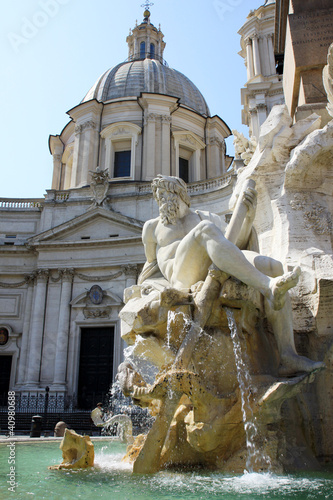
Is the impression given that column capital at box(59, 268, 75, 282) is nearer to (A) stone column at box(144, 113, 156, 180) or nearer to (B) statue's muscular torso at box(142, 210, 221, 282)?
(A) stone column at box(144, 113, 156, 180)

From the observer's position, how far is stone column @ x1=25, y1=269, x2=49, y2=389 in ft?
74.6

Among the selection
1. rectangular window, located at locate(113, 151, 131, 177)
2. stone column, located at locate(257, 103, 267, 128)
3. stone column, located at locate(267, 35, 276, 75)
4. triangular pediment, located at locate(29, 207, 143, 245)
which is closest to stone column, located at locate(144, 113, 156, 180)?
rectangular window, located at locate(113, 151, 131, 177)

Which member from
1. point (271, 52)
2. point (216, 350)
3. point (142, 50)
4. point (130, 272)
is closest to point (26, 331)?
point (130, 272)

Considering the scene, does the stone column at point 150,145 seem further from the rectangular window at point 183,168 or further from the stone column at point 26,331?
the stone column at point 26,331

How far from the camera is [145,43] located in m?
40.8

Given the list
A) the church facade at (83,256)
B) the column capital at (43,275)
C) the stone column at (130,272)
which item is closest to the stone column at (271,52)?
the church facade at (83,256)

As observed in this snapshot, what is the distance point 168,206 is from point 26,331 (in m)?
21.3

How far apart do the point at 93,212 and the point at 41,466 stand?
2075cm

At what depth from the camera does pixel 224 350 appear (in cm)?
413

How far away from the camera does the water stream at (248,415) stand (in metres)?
3.69

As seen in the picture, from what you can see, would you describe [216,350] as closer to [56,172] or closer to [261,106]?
[261,106]

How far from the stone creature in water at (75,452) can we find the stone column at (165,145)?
84.8 feet

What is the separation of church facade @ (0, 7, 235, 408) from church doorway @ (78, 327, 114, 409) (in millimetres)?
52

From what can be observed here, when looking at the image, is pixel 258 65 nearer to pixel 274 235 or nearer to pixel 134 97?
pixel 134 97
